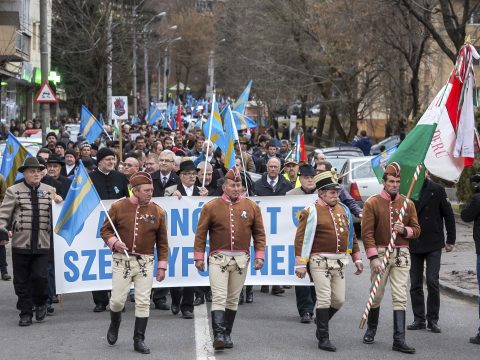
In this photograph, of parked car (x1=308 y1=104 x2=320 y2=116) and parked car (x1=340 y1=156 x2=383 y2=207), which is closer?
parked car (x1=340 y1=156 x2=383 y2=207)

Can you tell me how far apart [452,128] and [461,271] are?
5656 millimetres

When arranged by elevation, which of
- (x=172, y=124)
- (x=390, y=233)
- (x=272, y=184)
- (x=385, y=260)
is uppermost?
(x=172, y=124)

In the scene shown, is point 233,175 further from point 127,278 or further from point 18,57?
point 18,57

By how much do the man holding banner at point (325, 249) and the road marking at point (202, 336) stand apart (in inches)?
42.6

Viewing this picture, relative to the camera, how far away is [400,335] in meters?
9.68

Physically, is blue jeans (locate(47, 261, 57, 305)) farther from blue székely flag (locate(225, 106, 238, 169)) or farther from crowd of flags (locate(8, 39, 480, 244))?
blue székely flag (locate(225, 106, 238, 169))

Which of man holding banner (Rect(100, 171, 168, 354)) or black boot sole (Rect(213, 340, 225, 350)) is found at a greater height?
man holding banner (Rect(100, 171, 168, 354))

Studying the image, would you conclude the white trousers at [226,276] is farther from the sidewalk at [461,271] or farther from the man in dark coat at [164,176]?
the sidewalk at [461,271]

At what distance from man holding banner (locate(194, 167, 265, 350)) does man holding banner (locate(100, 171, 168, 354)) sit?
16.5 inches

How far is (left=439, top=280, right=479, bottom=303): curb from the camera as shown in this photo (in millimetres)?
13422

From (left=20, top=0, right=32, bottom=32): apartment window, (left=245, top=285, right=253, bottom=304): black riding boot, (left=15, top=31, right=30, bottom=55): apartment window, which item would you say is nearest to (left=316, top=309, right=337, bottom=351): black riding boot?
(left=245, top=285, right=253, bottom=304): black riding boot

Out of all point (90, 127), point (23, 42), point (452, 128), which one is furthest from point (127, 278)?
point (23, 42)

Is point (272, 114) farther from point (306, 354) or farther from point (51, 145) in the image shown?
point (306, 354)

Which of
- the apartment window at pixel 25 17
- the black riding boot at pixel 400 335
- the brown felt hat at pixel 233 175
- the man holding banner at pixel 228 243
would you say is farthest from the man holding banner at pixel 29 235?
the apartment window at pixel 25 17
